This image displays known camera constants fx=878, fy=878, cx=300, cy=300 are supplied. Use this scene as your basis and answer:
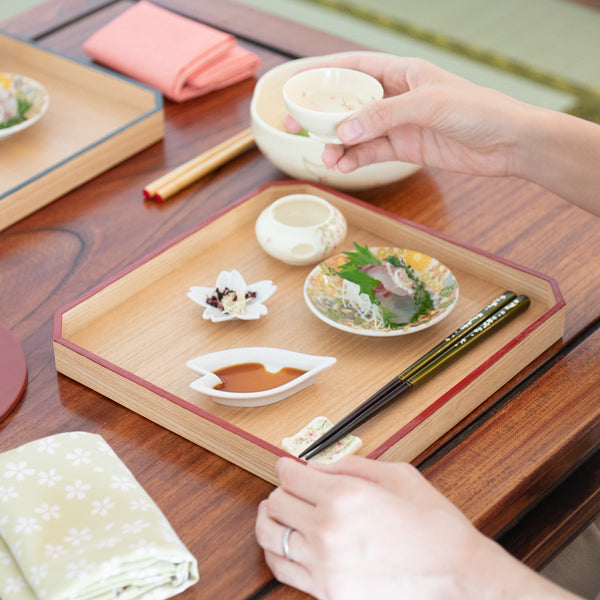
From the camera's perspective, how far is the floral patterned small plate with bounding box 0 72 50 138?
1611mm

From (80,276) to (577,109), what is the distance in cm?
237

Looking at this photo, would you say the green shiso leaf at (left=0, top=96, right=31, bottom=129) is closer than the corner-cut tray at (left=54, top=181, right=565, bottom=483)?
No

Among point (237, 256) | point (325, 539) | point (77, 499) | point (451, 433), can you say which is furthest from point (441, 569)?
point (237, 256)

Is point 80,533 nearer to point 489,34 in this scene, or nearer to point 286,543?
point 286,543

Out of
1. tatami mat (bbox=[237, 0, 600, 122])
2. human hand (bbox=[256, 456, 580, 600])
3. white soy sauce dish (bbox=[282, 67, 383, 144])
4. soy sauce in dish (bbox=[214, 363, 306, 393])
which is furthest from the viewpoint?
tatami mat (bbox=[237, 0, 600, 122])

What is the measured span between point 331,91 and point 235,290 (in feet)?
1.18

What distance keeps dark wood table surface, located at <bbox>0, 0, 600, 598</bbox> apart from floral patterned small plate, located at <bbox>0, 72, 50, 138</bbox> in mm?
186

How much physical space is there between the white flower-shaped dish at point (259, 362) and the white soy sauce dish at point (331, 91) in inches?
14.2

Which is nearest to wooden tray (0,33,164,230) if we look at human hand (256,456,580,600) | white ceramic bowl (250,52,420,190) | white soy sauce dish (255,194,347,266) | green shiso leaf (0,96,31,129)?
green shiso leaf (0,96,31,129)

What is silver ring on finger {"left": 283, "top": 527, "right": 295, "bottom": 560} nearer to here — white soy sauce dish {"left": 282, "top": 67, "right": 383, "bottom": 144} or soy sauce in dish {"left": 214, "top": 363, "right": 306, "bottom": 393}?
soy sauce in dish {"left": 214, "top": 363, "right": 306, "bottom": 393}

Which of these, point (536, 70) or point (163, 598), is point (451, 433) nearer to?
point (163, 598)

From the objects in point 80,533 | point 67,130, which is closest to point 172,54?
point 67,130

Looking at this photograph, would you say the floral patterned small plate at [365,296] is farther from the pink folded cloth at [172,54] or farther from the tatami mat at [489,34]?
the tatami mat at [489,34]

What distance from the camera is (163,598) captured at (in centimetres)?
88
